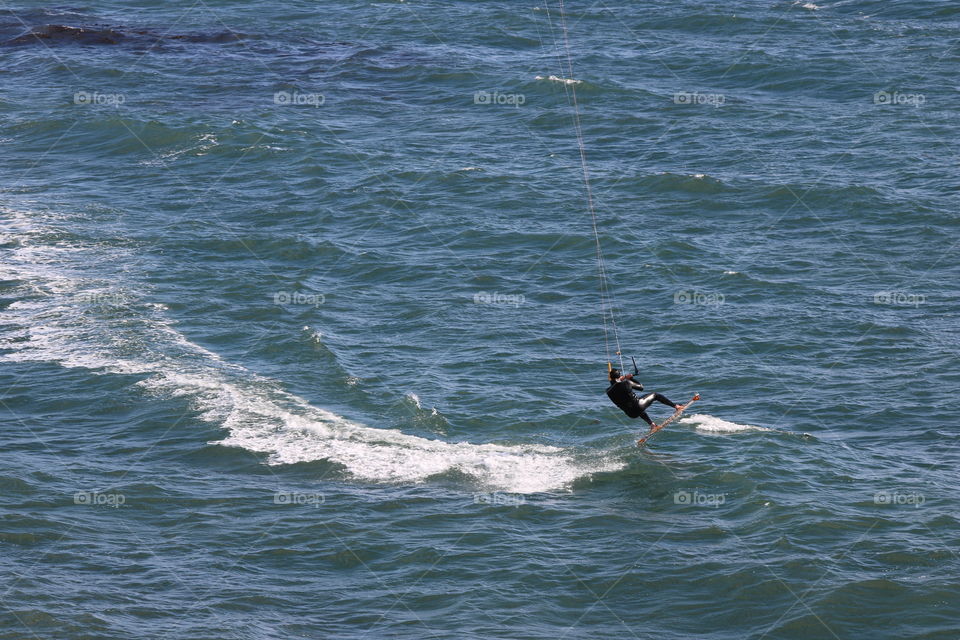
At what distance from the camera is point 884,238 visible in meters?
46.3

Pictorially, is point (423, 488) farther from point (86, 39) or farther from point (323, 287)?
point (86, 39)

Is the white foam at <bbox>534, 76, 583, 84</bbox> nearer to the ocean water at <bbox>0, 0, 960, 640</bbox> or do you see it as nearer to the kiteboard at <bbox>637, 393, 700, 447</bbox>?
the ocean water at <bbox>0, 0, 960, 640</bbox>

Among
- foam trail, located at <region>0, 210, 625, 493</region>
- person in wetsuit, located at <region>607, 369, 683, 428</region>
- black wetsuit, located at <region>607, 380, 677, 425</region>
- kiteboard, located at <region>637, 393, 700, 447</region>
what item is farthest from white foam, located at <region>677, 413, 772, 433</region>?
foam trail, located at <region>0, 210, 625, 493</region>

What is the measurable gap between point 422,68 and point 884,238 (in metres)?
29.9

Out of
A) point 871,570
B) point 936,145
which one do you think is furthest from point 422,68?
point 871,570

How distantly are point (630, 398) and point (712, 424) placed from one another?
4318mm

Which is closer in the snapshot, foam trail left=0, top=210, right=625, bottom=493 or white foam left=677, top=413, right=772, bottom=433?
foam trail left=0, top=210, right=625, bottom=493

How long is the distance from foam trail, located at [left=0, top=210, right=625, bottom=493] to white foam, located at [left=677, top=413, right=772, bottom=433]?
11.1 ft

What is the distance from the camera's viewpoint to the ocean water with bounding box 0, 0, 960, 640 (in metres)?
28.5

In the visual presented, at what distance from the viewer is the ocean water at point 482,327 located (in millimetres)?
28531

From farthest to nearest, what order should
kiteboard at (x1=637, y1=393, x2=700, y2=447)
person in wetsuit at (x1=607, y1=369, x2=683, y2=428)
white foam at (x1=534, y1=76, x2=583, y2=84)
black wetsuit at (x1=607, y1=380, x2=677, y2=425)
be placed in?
white foam at (x1=534, y1=76, x2=583, y2=84)
kiteboard at (x1=637, y1=393, x2=700, y2=447)
black wetsuit at (x1=607, y1=380, x2=677, y2=425)
person in wetsuit at (x1=607, y1=369, x2=683, y2=428)

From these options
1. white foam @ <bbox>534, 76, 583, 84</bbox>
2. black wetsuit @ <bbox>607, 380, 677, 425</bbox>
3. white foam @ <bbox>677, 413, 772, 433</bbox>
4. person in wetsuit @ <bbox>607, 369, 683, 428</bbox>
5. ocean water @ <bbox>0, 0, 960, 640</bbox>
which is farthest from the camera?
white foam @ <bbox>534, 76, 583, 84</bbox>

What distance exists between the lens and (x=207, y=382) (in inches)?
1507

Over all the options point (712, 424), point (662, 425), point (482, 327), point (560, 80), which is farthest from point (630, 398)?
point (560, 80)
